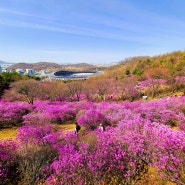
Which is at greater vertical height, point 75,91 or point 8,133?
point 75,91

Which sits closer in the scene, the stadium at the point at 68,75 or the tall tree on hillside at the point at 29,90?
the tall tree on hillside at the point at 29,90

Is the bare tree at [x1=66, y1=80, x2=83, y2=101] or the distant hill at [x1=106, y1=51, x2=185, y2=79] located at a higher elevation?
the distant hill at [x1=106, y1=51, x2=185, y2=79]

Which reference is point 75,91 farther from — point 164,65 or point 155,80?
point 164,65

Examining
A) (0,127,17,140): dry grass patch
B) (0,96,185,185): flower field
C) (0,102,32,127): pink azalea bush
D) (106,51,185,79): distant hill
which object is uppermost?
(106,51,185,79): distant hill

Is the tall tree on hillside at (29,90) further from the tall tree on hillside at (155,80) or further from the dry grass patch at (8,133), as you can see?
the tall tree on hillside at (155,80)

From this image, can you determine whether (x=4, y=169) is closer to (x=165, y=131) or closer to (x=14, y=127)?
(x=165, y=131)

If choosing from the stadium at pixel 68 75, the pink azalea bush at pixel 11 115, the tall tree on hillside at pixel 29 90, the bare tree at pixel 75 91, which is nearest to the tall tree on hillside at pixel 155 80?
the bare tree at pixel 75 91

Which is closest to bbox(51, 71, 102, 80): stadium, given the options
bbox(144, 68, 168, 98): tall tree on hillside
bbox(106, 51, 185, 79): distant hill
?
bbox(106, 51, 185, 79): distant hill

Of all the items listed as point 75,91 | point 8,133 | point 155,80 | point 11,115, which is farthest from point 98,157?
point 155,80

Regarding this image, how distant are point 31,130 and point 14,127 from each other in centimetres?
569

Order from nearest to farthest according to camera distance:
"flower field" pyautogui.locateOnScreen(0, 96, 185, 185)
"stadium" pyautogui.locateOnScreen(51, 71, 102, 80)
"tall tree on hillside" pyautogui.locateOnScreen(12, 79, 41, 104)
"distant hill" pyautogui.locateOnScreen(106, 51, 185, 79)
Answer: "flower field" pyautogui.locateOnScreen(0, 96, 185, 185), "tall tree on hillside" pyautogui.locateOnScreen(12, 79, 41, 104), "distant hill" pyautogui.locateOnScreen(106, 51, 185, 79), "stadium" pyautogui.locateOnScreen(51, 71, 102, 80)

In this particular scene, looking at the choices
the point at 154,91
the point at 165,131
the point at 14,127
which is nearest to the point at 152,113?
the point at 165,131

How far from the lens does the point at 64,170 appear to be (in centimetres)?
455

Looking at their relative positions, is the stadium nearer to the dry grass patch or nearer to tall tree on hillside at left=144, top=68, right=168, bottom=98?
tall tree on hillside at left=144, top=68, right=168, bottom=98
